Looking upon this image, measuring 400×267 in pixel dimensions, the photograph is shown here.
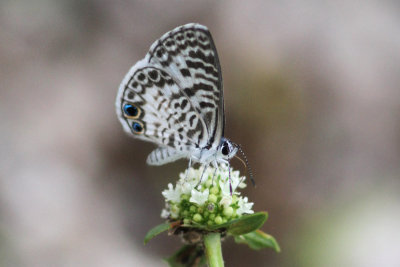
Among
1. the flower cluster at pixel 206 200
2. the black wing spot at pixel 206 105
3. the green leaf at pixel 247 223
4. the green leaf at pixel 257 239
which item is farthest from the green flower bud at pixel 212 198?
the black wing spot at pixel 206 105

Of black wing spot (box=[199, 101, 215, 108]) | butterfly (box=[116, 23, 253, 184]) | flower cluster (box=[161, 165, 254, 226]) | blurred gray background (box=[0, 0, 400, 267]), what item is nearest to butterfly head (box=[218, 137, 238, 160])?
butterfly (box=[116, 23, 253, 184])

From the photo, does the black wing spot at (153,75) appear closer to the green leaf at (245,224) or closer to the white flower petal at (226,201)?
the white flower petal at (226,201)

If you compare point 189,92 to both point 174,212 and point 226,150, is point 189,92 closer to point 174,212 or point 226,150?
point 226,150

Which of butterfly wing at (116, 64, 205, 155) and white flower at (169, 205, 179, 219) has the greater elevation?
butterfly wing at (116, 64, 205, 155)

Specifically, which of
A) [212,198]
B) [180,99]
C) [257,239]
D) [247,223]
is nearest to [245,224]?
[247,223]

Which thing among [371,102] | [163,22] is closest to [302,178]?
[371,102]

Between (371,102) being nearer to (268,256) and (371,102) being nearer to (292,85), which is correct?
(292,85)

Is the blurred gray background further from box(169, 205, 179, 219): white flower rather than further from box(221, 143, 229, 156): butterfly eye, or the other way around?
box(221, 143, 229, 156): butterfly eye
